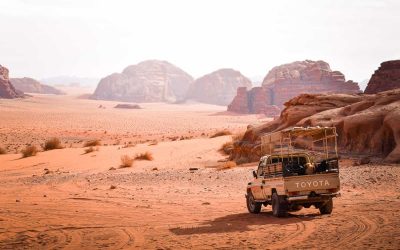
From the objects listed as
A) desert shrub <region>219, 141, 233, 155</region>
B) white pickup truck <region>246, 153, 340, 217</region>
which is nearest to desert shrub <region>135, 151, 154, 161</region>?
desert shrub <region>219, 141, 233, 155</region>

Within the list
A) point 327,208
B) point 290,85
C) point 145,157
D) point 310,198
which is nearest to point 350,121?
point 327,208

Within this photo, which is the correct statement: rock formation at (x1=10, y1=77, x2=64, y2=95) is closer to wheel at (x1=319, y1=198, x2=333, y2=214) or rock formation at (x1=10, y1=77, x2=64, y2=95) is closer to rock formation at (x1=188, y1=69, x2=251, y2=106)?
rock formation at (x1=188, y1=69, x2=251, y2=106)

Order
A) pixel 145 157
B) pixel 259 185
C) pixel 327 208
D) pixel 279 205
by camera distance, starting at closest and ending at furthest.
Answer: pixel 279 205 < pixel 327 208 < pixel 259 185 < pixel 145 157

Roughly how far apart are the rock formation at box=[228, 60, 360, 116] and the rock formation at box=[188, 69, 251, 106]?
197ft

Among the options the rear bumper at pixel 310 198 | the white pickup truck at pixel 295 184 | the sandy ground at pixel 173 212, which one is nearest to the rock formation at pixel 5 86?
the sandy ground at pixel 173 212

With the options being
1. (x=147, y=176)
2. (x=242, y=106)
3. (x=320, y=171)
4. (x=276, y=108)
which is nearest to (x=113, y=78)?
(x=242, y=106)

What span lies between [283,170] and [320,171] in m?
1.83

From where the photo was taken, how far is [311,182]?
11836mm

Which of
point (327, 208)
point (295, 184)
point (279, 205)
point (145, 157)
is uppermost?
point (295, 184)

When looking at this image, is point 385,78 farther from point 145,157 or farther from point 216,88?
point 216,88

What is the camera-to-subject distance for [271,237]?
9.43m

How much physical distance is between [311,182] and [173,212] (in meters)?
4.27

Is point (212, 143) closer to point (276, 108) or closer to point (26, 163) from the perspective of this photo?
point (26, 163)

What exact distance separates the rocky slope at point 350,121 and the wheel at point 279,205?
35.6 ft
